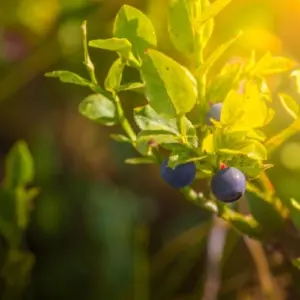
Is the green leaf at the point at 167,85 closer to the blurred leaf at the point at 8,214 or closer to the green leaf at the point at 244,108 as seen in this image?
the green leaf at the point at 244,108

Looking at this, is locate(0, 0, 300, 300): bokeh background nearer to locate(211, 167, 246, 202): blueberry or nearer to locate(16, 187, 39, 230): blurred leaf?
locate(16, 187, 39, 230): blurred leaf

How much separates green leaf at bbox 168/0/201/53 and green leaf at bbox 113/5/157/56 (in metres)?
0.02

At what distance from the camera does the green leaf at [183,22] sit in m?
0.45

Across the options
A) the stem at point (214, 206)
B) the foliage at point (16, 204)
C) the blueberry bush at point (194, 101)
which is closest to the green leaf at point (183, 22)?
the blueberry bush at point (194, 101)

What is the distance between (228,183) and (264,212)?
153mm

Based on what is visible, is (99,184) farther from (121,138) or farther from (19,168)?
(121,138)

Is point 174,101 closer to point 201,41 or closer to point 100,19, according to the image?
point 201,41

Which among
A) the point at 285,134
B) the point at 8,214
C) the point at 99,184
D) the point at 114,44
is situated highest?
the point at 114,44

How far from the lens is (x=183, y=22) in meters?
0.45

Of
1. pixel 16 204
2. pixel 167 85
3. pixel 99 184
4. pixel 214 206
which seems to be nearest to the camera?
pixel 167 85

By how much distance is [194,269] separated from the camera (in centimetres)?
88

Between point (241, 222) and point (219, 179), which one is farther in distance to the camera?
point (241, 222)

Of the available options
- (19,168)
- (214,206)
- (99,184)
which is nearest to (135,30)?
(214,206)

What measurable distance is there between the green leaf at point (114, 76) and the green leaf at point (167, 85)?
46 millimetres
